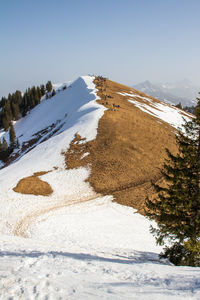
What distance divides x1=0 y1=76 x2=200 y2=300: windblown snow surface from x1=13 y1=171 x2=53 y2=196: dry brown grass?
0.85 m

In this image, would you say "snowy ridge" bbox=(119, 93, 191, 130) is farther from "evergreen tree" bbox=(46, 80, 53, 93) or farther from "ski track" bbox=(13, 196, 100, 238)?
"evergreen tree" bbox=(46, 80, 53, 93)

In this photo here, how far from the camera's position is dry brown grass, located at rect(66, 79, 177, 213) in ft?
100

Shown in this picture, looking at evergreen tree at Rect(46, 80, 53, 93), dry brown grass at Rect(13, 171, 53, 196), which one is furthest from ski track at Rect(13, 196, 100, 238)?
evergreen tree at Rect(46, 80, 53, 93)

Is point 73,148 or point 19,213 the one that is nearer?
point 19,213

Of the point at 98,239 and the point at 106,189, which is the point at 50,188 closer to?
the point at 106,189

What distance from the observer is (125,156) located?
3628 centimetres

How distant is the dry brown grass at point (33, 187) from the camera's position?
28875 mm

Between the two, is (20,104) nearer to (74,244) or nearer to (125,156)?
(125,156)

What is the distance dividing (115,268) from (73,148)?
2979cm

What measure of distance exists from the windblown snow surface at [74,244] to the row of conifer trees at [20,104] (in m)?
63.6

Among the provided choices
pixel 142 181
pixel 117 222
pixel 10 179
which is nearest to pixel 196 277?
pixel 117 222

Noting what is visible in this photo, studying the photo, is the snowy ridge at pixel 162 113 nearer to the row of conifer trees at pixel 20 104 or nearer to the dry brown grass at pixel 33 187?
the dry brown grass at pixel 33 187

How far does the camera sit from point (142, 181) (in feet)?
105

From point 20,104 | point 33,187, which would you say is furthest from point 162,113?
point 20,104
